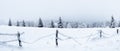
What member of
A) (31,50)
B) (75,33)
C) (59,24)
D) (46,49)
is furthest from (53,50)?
(59,24)

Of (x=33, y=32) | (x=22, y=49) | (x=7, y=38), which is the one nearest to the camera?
(x=22, y=49)

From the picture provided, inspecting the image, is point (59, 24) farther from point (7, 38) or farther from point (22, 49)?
point (22, 49)

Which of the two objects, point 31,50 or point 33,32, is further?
point 33,32

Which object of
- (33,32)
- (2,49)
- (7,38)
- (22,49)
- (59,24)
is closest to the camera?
(2,49)

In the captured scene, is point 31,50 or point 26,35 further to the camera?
point 26,35

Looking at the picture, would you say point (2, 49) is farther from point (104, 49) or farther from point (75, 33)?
point (75, 33)

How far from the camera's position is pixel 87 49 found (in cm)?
1259

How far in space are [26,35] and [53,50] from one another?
44.5ft

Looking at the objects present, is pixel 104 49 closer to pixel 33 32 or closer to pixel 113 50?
pixel 113 50

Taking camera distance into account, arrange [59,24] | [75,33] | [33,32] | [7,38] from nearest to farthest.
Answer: [7,38] < [33,32] < [75,33] < [59,24]

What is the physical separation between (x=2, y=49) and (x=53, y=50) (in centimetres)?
326

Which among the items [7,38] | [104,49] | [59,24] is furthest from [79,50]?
[59,24]

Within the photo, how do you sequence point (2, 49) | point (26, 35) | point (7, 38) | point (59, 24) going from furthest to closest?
point (59, 24), point (26, 35), point (7, 38), point (2, 49)

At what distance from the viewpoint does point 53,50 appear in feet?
41.2
